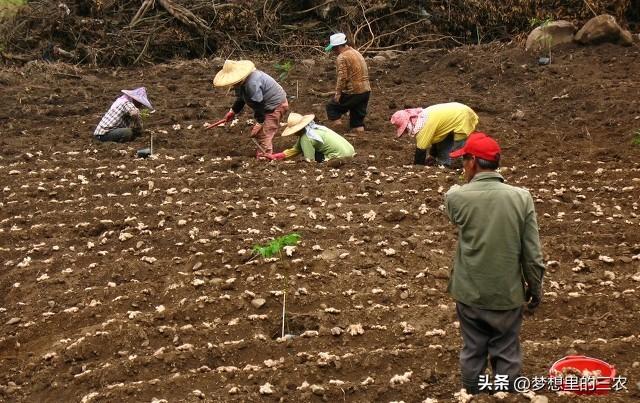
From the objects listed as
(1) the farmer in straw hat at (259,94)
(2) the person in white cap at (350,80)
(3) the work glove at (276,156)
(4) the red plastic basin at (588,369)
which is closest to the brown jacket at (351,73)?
(2) the person in white cap at (350,80)

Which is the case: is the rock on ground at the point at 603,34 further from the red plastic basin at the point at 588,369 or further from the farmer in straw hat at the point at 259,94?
the red plastic basin at the point at 588,369

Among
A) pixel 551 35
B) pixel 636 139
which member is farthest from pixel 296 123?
pixel 551 35

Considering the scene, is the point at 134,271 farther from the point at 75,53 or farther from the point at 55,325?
the point at 75,53

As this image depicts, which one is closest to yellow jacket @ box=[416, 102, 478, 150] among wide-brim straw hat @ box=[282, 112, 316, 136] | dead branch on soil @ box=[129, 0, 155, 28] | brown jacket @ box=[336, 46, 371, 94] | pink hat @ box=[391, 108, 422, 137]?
pink hat @ box=[391, 108, 422, 137]

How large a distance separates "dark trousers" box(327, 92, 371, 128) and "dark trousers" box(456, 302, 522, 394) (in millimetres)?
5363

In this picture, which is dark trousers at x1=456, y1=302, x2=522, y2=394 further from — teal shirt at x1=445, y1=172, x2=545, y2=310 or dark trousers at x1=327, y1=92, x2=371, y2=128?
dark trousers at x1=327, y1=92, x2=371, y2=128

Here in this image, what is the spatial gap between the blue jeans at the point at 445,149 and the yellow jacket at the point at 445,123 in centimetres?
14

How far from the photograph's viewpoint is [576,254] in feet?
18.2

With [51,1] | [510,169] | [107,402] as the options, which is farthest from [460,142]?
[51,1]

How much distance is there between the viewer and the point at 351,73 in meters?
8.80

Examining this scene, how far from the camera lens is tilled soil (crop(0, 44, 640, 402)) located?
4301 mm

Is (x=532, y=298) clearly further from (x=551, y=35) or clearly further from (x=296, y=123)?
(x=551, y=35)

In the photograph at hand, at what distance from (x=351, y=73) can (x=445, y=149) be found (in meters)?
1.79

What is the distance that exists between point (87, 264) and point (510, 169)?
383cm
